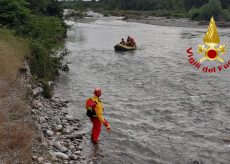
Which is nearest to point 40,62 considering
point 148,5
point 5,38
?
point 5,38

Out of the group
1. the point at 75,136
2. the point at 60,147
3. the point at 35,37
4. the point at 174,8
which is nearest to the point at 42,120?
→ the point at 75,136

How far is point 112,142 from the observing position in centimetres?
1331

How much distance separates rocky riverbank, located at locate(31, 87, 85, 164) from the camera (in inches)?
416

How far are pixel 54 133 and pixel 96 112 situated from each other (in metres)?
1.77

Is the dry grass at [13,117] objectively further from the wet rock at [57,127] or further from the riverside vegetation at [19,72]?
the wet rock at [57,127]

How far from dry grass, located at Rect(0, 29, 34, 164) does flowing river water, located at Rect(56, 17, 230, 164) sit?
233cm

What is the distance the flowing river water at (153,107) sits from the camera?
497 inches

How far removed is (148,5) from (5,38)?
118703 mm

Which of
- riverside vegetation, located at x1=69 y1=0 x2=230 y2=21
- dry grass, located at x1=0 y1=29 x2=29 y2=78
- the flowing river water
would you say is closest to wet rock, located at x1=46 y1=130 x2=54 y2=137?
the flowing river water

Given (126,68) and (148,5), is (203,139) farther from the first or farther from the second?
(148,5)

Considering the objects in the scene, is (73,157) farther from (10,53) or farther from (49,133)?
(10,53)

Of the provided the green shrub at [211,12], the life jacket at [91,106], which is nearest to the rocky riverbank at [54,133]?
the life jacket at [91,106]

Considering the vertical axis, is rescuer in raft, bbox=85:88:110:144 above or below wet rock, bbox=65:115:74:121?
above

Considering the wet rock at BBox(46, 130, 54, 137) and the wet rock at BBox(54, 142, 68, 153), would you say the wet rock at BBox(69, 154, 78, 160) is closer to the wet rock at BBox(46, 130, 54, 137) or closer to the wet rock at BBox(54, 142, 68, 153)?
the wet rock at BBox(54, 142, 68, 153)
